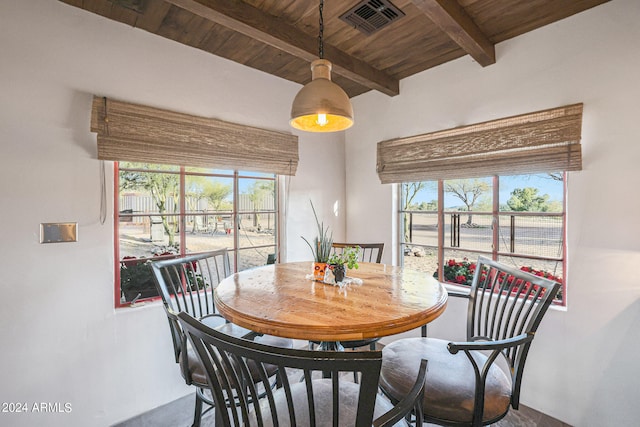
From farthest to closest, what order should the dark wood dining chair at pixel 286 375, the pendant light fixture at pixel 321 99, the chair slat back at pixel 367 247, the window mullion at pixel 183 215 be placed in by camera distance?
the chair slat back at pixel 367 247, the window mullion at pixel 183 215, the pendant light fixture at pixel 321 99, the dark wood dining chair at pixel 286 375

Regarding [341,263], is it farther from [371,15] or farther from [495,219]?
[371,15]

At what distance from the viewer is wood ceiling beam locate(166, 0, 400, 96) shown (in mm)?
1701

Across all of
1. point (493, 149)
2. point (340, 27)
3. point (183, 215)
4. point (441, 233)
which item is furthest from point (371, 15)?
point (183, 215)

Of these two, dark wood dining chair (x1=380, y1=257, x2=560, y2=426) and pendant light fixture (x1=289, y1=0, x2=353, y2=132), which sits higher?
pendant light fixture (x1=289, y1=0, x2=353, y2=132)

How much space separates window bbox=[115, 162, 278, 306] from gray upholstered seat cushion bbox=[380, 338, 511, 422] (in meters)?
1.64

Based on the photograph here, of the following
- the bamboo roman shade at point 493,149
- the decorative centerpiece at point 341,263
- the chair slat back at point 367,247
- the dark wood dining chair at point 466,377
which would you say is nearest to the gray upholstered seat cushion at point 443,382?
the dark wood dining chair at point 466,377

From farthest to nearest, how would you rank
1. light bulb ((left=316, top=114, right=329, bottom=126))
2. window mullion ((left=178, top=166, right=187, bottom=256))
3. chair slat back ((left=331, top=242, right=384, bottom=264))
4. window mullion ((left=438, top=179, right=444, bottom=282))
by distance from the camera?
window mullion ((left=438, top=179, right=444, bottom=282)), chair slat back ((left=331, top=242, right=384, bottom=264)), window mullion ((left=178, top=166, right=187, bottom=256)), light bulb ((left=316, top=114, right=329, bottom=126))

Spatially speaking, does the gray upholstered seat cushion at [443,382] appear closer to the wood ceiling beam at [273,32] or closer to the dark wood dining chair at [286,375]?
the dark wood dining chair at [286,375]

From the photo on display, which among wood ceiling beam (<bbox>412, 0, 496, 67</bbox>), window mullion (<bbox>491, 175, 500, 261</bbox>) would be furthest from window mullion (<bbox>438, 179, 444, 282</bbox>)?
wood ceiling beam (<bbox>412, 0, 496, 67</bbox>)

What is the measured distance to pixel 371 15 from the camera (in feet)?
6.33

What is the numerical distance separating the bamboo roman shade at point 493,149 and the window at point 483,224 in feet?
0.58

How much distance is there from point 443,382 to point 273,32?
7.22 feet

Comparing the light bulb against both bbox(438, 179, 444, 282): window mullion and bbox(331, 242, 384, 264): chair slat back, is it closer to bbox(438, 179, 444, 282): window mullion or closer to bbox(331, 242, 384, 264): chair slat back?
bbox(331, 242, 384, 264): chair slat back

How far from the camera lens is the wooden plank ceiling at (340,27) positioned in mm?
1812
